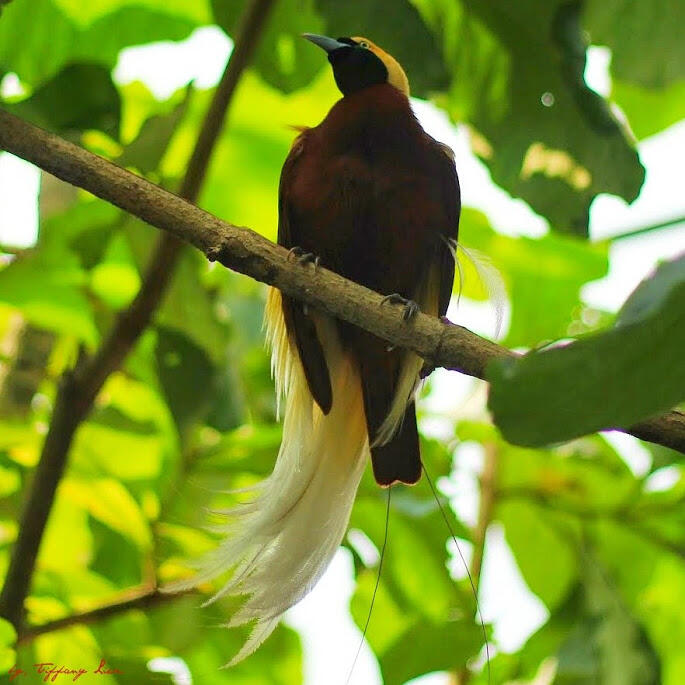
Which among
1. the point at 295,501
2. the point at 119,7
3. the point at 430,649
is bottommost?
the point at 430,649

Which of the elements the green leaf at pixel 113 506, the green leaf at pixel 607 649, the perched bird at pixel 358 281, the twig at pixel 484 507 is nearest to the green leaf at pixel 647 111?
the perched bird at pixel 358 281

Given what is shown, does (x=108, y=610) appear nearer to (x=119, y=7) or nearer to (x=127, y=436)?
(x=127, y=436)

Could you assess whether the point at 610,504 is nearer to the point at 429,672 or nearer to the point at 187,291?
the point at 429,672

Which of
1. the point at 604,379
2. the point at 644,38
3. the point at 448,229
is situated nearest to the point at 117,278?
the point at 448,229

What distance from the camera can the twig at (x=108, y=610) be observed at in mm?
1660

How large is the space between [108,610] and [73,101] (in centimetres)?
88

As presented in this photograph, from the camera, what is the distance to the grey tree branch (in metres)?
1.33

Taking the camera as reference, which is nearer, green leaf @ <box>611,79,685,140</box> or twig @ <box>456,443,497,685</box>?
twig @ <box>456,443,497,685</box>

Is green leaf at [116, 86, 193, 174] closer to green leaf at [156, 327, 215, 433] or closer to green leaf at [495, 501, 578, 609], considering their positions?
green leaf at [156, 327, 215, 433]

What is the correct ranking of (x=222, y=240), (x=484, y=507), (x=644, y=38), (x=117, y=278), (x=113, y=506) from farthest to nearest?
(x=117, y=278)
(x=484, y=507)
(x=644, y=38)
(x=113, y=506)
(x=222, y=240)

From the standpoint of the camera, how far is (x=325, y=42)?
2.17m

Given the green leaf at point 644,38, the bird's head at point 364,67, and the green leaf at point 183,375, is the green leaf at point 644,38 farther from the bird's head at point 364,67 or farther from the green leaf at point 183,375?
the green leaf at point 183,375

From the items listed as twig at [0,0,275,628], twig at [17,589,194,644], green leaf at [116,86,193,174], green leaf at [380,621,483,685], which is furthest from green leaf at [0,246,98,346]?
green leaf at [380,621,483,685]

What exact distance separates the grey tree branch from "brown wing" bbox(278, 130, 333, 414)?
0.51m
